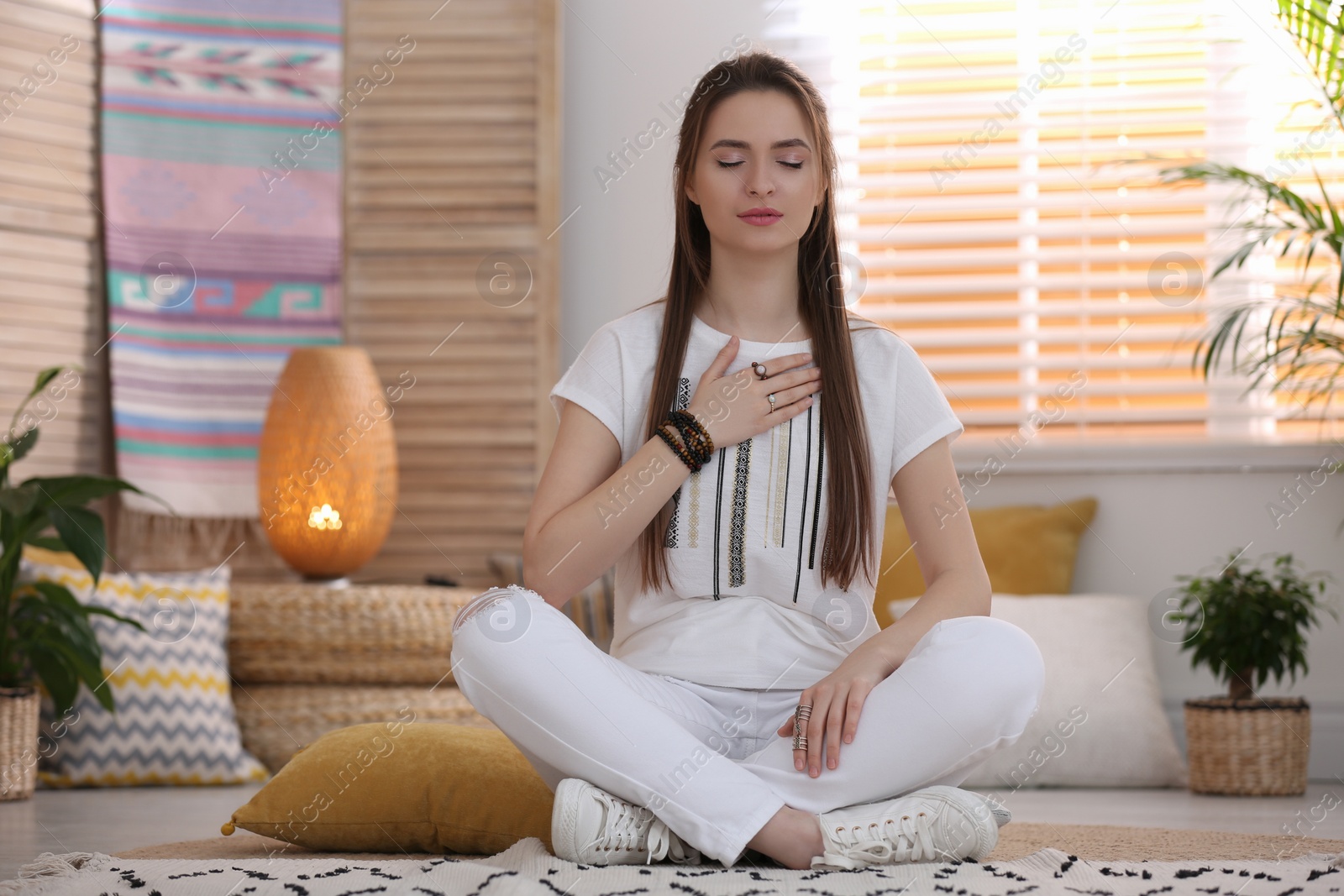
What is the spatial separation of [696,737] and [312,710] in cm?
147

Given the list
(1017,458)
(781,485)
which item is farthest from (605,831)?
(1017,458)

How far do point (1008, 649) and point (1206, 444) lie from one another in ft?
5.80

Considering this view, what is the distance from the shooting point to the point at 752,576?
5.05 ft


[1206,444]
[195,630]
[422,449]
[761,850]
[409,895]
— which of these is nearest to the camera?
[409,895]

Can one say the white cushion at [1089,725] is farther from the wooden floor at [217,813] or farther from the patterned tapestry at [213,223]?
the patterned tapestry at [213,223]

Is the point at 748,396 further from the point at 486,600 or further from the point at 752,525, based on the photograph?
the point at 486,600

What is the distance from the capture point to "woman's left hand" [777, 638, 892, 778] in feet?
4.31

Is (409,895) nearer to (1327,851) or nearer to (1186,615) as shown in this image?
(1327,851)

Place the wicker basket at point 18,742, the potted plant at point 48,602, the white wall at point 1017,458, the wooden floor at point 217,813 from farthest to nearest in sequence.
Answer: the white wall at point 1017,458 < the potted plant at point 48,602 < the wicker basket at point 18,742 < the wooden floor at point 217,813

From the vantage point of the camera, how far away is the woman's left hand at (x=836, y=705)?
1314 millimetres

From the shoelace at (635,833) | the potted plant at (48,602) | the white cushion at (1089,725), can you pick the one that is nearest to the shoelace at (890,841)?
the shoelace at (635,833)

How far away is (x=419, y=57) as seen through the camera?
123 inches

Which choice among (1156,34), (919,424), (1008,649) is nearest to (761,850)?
(1008,649)

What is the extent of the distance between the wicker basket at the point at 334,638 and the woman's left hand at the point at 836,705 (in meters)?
1.41
